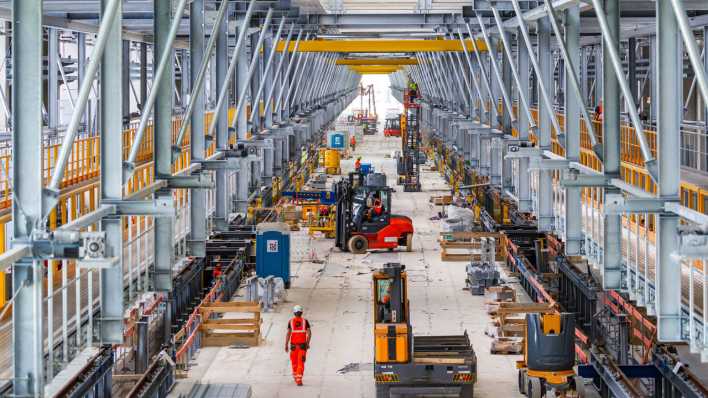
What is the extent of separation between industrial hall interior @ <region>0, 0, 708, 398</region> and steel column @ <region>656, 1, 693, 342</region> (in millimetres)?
26

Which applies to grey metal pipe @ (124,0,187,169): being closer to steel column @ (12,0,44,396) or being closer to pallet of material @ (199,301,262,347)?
steel column @ (12,0,44,396)

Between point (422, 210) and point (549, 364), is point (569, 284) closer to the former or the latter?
point (549, 364)

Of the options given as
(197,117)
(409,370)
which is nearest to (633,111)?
(409,370)

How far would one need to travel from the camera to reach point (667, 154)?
13.8 m

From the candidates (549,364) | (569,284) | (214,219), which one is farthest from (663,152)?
(214,219)

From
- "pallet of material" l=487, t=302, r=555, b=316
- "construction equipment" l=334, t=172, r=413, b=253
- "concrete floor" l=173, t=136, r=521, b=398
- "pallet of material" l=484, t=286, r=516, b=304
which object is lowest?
"concrete floor" l=173, t=136, r=521, b=398

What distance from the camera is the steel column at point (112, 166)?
14359 millimetres

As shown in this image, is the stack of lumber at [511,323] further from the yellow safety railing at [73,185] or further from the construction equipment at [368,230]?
the construction equipment at [368,230]

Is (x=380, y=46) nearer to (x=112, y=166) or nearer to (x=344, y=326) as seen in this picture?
(x=344, y=326)

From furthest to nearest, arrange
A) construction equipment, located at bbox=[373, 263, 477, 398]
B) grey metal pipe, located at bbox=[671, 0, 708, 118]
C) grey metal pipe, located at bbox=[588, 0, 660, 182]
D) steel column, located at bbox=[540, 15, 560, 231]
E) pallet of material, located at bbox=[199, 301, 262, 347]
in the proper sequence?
steel column, located at bbox=[540, 15, 560, 231]
pallet of material, located at bbox=[199, 301, 262, 347]
construction equipment, located at bbox=[373, 263, 477, 398]
grey metal pipe, located at bbox=[588, 0, 660, 182]
grey metal pipe, located at bbox=[671, 0, 708, 118]

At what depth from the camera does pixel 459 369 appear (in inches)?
730

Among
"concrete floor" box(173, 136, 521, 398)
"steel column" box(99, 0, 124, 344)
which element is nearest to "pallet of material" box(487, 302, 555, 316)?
"concrete floor" box(173, 136, 521, 398)

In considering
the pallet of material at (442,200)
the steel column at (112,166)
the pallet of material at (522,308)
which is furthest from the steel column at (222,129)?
the pallet of material at (442,200)

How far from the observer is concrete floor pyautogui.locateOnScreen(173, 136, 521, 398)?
19906mm
